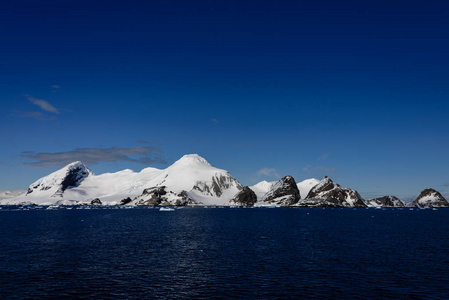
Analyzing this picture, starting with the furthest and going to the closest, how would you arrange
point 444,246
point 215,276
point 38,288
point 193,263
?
point 444,246 → point 193,263 → point 215,276 → point 38,288

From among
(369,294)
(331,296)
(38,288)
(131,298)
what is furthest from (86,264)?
(369,294)

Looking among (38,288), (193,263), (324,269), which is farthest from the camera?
(193,263)

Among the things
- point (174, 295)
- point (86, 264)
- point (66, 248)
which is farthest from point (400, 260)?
point (66, 248)

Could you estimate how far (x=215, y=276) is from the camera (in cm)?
4931

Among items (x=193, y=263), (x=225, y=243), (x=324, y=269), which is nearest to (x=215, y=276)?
(x=193, y=263)

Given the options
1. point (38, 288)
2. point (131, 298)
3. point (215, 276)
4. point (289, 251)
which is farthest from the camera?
point (289, 251)

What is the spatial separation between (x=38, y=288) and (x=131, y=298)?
517 inches

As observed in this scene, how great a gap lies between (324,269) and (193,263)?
69.7ft

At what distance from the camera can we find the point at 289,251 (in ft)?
228

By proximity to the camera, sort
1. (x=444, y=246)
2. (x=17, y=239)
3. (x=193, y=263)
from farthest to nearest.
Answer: (x=17, y=239) < (x=444, y=246) < (x=193, y=263)

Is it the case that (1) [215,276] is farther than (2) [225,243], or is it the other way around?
(2) [225,243]

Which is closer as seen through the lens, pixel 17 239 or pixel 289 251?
pixel 289 251

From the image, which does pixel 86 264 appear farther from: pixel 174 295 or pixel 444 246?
pixel 444 246

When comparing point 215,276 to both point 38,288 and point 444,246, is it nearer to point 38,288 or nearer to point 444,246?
point 38,288
